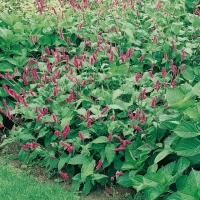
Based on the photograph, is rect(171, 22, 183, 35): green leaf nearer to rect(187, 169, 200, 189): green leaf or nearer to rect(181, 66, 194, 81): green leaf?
rect(181, 66, 194, 81): green leaf

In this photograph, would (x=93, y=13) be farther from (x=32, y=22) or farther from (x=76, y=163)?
(x=76, y=163)

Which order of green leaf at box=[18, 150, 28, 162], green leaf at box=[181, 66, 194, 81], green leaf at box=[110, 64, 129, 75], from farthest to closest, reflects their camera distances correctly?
green leaf at box=[181, 66, 194, 81] < green leaf at box=[18, 150, 28, 162] < green leaf at box=[110, 64, 129, 75]

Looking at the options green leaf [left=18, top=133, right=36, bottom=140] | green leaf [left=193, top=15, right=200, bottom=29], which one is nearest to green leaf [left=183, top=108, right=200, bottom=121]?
green leaf [left=18, top=133, right=36, bottom=140]

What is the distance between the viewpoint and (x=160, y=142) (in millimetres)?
4242

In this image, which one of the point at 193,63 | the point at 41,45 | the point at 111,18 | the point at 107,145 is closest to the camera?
the point at 107,145

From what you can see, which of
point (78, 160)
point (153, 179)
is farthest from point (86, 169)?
point (153, 179)

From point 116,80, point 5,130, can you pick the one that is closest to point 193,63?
point 116,80

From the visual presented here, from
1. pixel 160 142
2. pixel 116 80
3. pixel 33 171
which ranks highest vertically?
pixel 116 80

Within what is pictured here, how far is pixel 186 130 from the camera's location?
3.67 meters

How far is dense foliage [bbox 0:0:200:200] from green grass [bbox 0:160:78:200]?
0.51 feet

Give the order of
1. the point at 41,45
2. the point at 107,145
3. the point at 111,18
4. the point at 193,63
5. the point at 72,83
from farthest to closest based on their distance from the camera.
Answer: the point at 111,18, the point at 41,45, the point at 193,63, the point at 72,83, the point at 107,145

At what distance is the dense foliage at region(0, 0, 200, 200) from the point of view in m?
3.84

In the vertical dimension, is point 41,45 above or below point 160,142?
above

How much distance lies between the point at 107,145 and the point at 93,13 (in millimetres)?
2270
